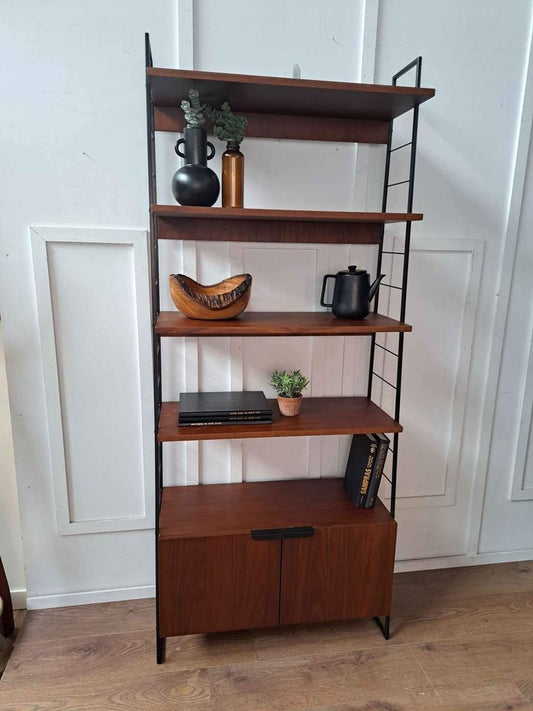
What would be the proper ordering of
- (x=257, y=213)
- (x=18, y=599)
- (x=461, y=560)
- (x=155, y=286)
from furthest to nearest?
(x=461, y=560) < (x=18, y=599) < (x=155, y=286) < (x=257, y=213)

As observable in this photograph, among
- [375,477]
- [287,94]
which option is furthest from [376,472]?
[287,94]

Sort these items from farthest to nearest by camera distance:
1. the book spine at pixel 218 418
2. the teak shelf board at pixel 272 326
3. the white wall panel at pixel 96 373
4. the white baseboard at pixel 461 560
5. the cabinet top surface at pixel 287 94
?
the white baseboard at pixel 461 560, the white wall panel at pixel 96 373, the book spine at pixel 218 418, the teak shelf board at pixel 272 326, the cabinet top surface at pixel 287 94

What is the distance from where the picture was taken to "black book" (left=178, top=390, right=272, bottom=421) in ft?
5.47

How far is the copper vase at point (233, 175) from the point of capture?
156cm

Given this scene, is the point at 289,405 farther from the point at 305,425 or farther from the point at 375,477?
the point at 375,477

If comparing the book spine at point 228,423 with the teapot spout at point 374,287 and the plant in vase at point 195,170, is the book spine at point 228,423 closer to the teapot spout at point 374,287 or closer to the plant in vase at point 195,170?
the teapot spout at point 374,287

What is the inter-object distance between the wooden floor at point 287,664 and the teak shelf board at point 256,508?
47cm

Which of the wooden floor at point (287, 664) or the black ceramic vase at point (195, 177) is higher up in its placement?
the black ceramic vase at point (195, 177)

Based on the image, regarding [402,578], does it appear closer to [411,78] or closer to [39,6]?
[411,78]

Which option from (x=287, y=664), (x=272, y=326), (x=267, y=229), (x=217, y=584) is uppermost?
(x=267, y=229)

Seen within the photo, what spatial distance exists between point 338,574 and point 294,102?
1.59m

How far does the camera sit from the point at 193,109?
1493mm

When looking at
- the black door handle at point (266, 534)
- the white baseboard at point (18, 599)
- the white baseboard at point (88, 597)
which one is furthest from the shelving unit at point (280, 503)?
the white baseboard at point (18, 599)

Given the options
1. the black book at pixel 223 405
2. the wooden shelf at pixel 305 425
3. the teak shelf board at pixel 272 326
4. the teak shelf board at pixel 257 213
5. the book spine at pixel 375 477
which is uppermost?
the teak shelf board at pixel 257 213
